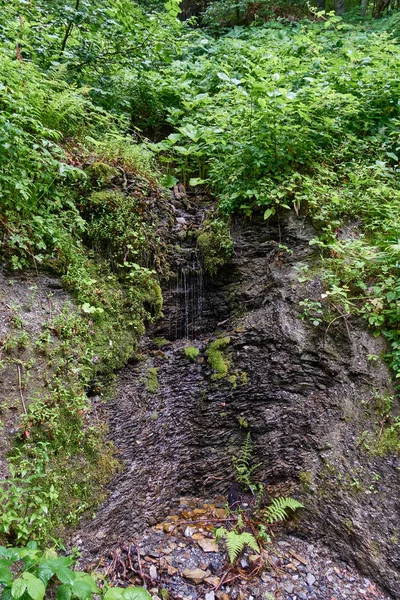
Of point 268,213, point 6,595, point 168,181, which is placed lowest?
point 6,595

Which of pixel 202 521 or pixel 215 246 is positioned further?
pixel 215 246

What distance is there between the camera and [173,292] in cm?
428

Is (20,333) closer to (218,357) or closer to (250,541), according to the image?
(218,357)

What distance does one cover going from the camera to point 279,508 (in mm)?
2969

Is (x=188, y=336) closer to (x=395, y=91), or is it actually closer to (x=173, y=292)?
(x=173, y=292)

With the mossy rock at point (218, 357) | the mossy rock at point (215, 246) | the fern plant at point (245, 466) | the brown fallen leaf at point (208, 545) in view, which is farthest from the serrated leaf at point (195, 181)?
the brown fallen leaf at point (208, 545)

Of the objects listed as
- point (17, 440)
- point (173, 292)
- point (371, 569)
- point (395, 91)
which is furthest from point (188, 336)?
point (395, 91)

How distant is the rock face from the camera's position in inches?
112

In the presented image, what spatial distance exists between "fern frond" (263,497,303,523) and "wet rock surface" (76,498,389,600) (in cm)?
15

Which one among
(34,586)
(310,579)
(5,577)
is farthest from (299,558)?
(5,577)

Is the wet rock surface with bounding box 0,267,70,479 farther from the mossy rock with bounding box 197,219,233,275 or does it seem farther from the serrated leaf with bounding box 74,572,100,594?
the mossy rock with bounding box 197,219,233,275

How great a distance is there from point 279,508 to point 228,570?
2.03 feet

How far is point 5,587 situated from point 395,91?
623 centimetres

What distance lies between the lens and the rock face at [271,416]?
9.34 ft
